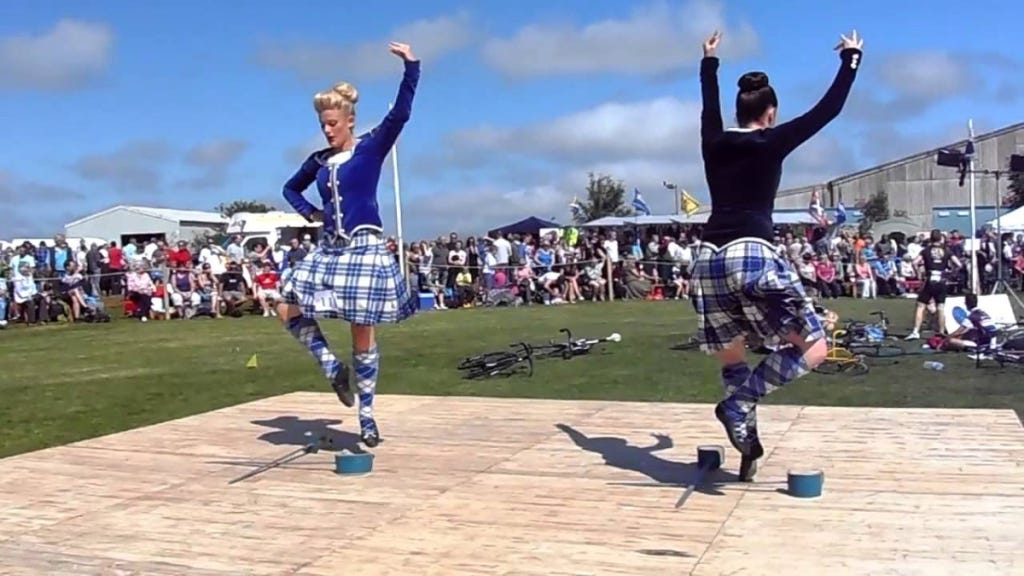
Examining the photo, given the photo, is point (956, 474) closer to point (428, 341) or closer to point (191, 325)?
point (428, 341)

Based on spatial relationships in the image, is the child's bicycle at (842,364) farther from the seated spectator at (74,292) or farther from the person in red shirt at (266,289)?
the seated spectator at (74,292)

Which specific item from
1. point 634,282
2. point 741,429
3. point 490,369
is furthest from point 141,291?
point 741,429

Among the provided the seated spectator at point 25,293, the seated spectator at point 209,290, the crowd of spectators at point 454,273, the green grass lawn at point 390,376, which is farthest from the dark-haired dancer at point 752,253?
the seated spectator at point 25,293

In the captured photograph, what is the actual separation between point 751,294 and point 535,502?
1136 millimetres

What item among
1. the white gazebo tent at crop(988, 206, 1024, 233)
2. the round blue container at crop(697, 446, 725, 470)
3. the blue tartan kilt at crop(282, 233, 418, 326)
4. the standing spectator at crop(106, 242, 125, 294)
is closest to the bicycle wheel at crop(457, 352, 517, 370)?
the blue tartan kilt at crop(282, 233, 418, 326)

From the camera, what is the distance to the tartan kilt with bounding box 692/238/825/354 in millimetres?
4133

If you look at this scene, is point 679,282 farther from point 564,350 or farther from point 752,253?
point 752,253

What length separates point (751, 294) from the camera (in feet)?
13.6

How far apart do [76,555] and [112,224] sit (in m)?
39.2

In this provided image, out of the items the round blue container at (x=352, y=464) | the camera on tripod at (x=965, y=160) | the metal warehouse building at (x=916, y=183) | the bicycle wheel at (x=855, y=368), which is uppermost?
the metal warehouse building at (x=916, y=183)

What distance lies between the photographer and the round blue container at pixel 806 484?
13.4ft

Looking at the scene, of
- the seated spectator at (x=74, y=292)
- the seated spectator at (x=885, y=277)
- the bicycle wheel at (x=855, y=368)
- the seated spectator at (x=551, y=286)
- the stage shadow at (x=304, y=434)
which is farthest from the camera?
the seated spectator at (x=885, y=277)

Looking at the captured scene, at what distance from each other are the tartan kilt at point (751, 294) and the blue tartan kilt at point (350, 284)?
1.53 metres

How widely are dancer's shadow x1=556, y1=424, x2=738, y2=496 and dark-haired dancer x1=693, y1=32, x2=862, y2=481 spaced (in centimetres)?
18
